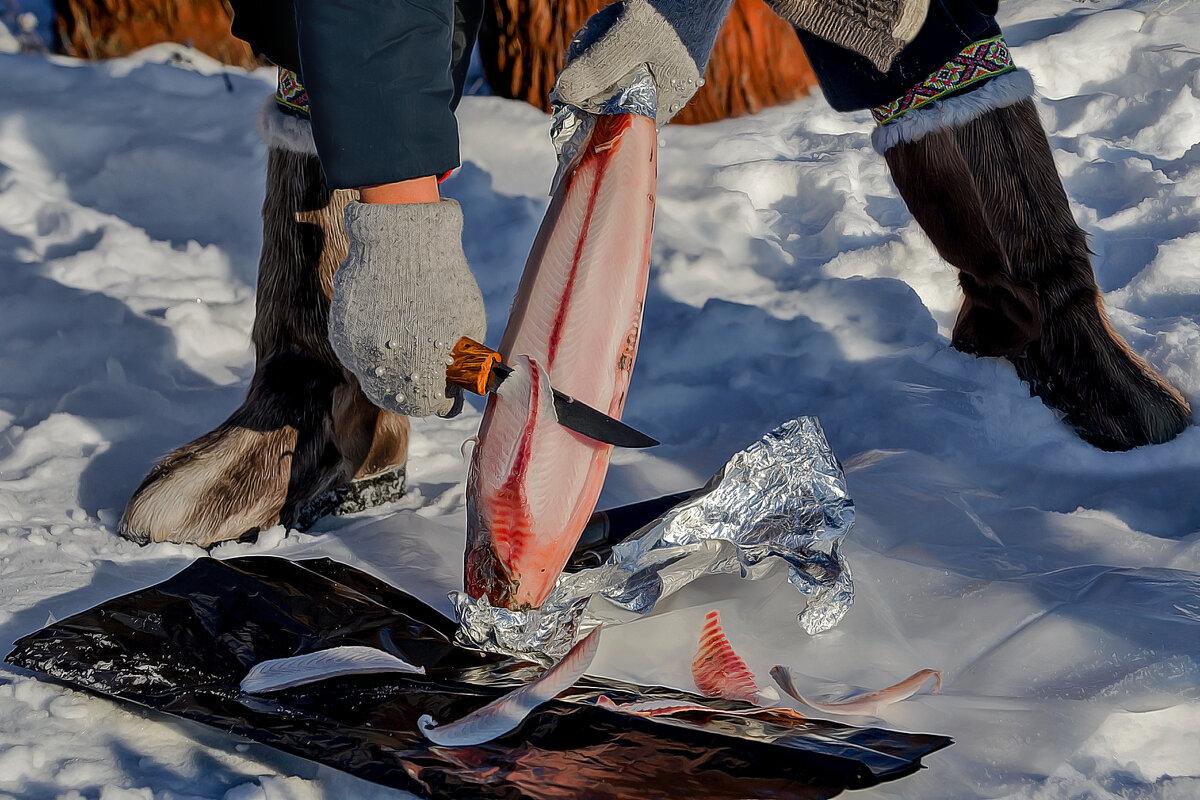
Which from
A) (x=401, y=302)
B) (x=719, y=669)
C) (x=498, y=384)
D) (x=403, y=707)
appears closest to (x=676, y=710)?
(x=719, y=669)

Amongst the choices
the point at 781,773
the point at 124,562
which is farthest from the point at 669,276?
the point at 781,773

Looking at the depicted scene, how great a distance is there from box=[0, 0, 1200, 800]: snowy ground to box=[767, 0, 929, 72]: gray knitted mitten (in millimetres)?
597

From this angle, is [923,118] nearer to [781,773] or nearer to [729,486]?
[729,486]

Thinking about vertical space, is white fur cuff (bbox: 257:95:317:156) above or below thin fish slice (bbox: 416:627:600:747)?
above

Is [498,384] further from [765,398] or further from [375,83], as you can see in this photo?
[765,398]

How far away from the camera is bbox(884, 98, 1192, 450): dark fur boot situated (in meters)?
1.59

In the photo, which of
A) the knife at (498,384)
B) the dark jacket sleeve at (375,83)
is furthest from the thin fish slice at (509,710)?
the dark jacket sleeve at (375,83)

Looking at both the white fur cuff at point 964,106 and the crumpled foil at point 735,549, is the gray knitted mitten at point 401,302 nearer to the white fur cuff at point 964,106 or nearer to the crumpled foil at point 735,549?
the crumpled foil at point 735,549

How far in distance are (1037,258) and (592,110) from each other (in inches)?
30.8

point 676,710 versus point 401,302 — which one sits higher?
point 401,302

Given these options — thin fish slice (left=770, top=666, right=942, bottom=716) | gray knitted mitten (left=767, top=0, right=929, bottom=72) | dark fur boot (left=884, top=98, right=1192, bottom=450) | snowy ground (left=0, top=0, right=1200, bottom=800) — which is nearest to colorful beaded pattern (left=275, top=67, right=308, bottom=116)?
snowy ground (left=0, top=0, right=1200, bottom=800)

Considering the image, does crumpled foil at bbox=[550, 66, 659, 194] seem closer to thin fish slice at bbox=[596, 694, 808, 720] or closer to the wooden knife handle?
the wooden knife handle

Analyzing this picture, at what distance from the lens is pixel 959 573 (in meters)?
1.28

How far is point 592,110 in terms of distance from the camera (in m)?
1.30
